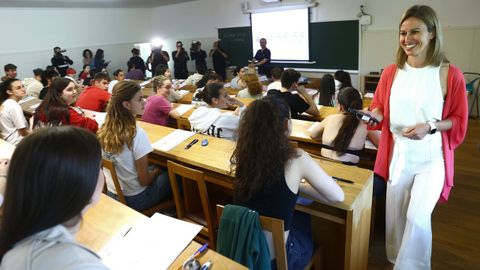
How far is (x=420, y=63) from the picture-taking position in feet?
5.59

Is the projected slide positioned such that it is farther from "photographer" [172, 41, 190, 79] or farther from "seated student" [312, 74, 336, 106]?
"seated student" [312, 74, 336, 106]

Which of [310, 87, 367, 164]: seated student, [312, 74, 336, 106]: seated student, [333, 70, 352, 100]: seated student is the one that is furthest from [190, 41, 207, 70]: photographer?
[310, 87, 367, 164]: seated student

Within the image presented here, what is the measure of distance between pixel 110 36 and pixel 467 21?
362 inches

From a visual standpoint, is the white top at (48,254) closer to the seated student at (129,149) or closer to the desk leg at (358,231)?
the desk leg at (358,231)

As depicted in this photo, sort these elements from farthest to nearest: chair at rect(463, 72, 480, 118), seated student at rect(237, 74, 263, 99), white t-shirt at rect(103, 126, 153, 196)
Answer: chair at rect(463, 72, 480, 118)
seated student at rect(237, 74, 263, 99)
white t-shirt at rect(103, 126, 153, 196)

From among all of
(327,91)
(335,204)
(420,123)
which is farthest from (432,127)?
(327,91)

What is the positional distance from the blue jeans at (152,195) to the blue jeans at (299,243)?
1065 mm

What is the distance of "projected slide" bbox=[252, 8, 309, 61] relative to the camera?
763 centimetres

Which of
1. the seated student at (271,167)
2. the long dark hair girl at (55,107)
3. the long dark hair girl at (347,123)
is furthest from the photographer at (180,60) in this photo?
the seated student at (271,167)

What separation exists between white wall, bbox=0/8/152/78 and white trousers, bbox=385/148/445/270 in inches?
372

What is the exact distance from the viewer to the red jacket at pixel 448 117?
1.67 meters

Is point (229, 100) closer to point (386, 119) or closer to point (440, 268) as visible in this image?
point (386, 119)

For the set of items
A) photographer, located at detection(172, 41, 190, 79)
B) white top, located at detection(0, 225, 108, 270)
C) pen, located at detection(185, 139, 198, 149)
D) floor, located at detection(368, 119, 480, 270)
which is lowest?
floor, located at detection(368, 119, 480, 270)

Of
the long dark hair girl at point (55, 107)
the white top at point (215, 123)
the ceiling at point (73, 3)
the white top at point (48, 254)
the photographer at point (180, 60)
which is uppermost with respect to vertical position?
the ceiling at point (73, 3)
